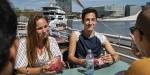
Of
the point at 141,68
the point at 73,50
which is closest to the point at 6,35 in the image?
the point at 141,68

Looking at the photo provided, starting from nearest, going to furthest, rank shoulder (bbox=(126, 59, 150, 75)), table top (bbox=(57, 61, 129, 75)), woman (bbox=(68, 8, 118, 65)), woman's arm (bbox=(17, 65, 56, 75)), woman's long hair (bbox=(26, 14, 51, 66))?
1. shoulder (bbox=(126, 59, 150, 75))
2. woman's arm (bbox=(17, 65, 56, 75))
3. table top (bbox=(57, 61, 129, 75))
4. woman's long hair (bbox=(26, 14, 51, 66))
5. woman (bbox=(68, 8, 118, 65))

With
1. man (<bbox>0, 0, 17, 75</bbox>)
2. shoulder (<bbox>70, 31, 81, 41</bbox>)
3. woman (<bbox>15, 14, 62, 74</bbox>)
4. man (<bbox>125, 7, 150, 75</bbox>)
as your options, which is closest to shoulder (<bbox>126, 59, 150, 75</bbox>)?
man (<bbox>125, 7, 150, 75</bbox>)

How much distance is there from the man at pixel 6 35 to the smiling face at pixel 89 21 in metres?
3.59

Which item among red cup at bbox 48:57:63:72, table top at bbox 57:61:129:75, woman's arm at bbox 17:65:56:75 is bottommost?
table top at bbox 57:61:129:75

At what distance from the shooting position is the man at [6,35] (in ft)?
1.82

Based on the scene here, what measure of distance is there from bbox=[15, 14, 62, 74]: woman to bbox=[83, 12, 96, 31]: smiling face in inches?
29.6

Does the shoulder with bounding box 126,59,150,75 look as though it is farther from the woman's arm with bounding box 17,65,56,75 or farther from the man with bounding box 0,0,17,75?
the woman's arm with bounding box 17,65,56,75

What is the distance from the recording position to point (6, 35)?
1.84 feet

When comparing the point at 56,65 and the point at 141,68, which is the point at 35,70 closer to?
the point at 56,65

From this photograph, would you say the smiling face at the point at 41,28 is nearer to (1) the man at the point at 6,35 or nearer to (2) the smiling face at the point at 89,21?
(2) the smiling face at the point at 89,21

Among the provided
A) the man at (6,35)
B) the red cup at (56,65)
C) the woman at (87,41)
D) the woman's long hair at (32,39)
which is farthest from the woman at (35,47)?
the man at (6,35)

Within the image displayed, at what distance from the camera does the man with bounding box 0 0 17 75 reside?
1.82ft

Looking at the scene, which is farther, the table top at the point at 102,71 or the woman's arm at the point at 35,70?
the table top at the point at 102,71

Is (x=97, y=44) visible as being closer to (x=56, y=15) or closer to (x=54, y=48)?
(x=54, y=48)
